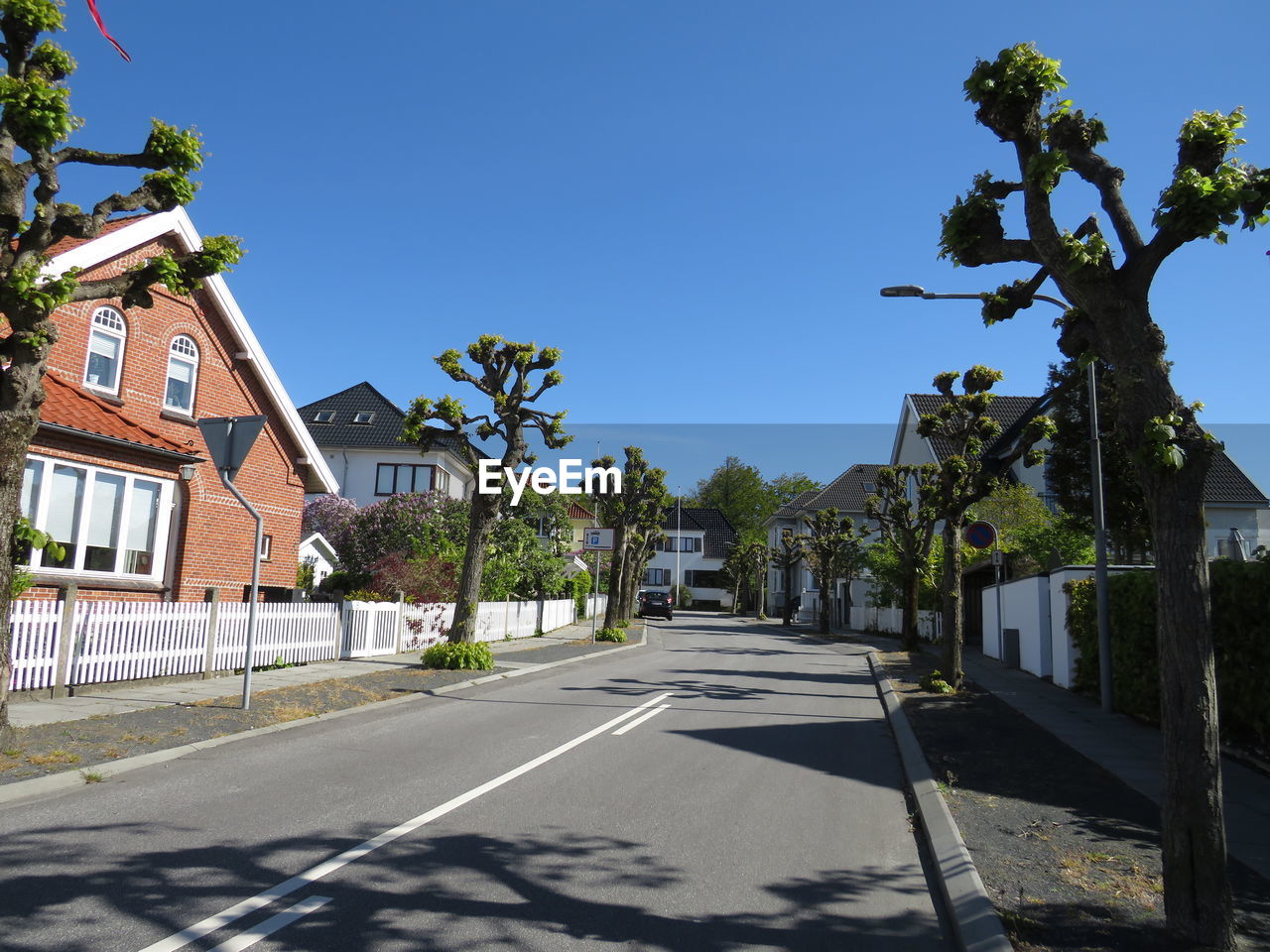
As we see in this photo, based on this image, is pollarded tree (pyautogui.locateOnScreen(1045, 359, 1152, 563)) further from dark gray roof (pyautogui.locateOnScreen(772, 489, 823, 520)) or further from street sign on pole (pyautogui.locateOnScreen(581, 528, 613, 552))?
dark gray roof (pyautogui.locateOnScreen(772, 489, 823, 520))

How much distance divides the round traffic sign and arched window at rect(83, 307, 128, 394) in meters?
16.7

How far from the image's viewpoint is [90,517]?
47.8ft

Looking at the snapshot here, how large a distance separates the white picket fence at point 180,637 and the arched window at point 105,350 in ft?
16.6

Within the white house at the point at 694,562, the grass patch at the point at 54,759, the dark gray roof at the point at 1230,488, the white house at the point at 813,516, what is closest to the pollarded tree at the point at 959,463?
the grass patch at the point at 54,759

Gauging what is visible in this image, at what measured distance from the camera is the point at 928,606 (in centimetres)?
3572

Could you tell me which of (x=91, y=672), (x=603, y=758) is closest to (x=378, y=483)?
(x=91, y=672)

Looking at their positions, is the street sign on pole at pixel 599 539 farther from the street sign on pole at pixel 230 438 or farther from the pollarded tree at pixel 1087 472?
the street sign on pole at pixel 230 438

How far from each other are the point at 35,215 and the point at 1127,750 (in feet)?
41.0

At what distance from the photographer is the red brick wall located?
15.6 m

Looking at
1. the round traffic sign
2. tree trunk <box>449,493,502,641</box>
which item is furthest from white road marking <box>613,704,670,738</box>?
the round traffic sign

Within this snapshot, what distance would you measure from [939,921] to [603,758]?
468 cm

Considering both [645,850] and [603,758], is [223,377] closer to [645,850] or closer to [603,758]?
[603,758]

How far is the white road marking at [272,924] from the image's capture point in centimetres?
414

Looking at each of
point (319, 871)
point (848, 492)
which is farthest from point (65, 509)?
point (848, 492)
